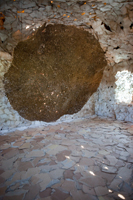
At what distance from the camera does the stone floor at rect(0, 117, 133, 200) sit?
1200 mm

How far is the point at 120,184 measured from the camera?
131cm

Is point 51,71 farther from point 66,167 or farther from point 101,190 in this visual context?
point 101,190

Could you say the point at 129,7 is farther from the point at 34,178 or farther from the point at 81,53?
the point at 34,178

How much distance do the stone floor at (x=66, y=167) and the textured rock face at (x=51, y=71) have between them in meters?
1.05

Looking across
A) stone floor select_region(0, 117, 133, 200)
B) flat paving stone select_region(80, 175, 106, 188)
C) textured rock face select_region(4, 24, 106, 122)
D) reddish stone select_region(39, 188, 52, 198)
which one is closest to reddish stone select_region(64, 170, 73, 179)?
stone floor select_region(0, 117, 133, 200)

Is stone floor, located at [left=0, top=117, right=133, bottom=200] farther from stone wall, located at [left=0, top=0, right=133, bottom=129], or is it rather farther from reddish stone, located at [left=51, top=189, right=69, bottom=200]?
stone wall, located at [left=0, top=0, right=133, bottom=129]

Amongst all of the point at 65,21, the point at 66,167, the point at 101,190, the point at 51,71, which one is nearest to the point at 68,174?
the point at 66,167

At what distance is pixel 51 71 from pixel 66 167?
8.64 feet

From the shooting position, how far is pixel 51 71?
3.44m

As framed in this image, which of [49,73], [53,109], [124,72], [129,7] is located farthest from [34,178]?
[124,72]

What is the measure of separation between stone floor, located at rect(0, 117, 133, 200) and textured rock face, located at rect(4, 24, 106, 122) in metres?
1.05

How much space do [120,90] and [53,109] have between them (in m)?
2.58

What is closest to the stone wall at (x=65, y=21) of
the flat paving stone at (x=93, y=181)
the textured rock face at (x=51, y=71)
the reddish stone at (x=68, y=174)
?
the textured rock face at (x=51, y=71)

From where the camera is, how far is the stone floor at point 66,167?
3.94ft
